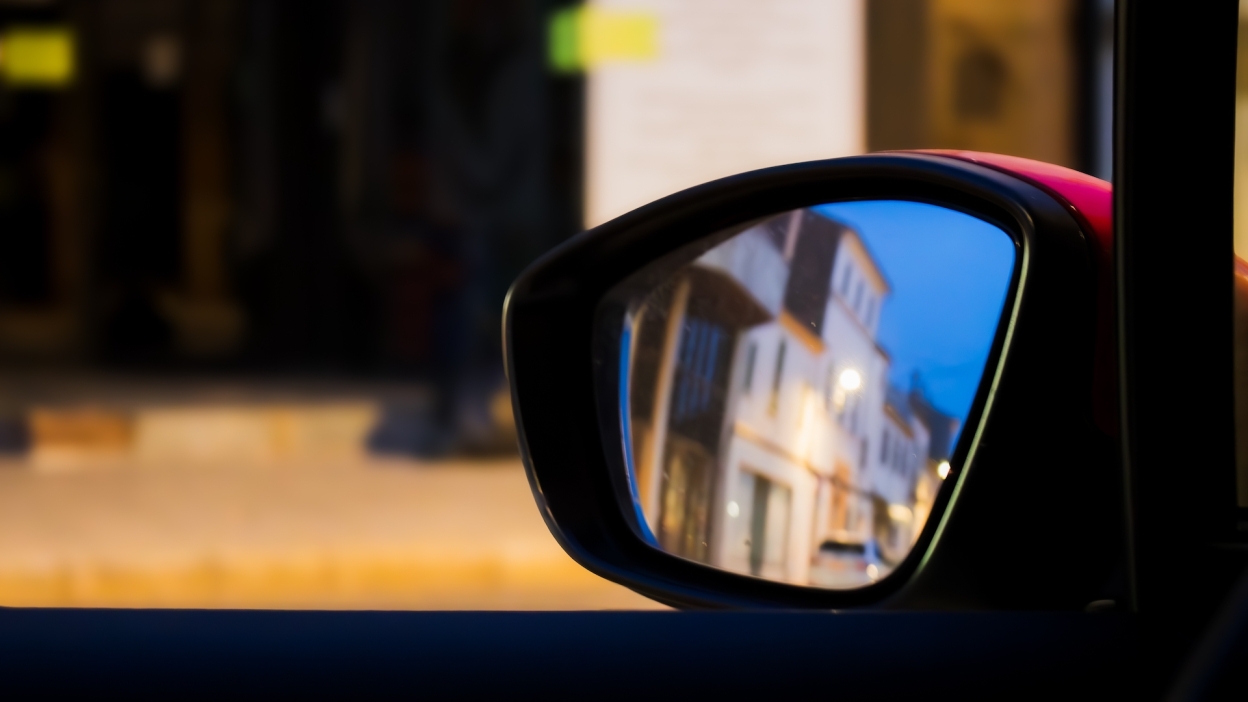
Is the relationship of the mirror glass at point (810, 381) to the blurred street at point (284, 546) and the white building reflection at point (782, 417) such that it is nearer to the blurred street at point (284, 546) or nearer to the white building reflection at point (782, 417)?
the white building reflection at point (782, 417)

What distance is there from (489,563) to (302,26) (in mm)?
6215

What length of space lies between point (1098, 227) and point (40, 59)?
1085 cm

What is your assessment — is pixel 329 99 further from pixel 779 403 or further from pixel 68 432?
pixel 779 403

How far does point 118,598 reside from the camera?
4.95 m

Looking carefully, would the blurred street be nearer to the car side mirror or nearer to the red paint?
the car side mirror

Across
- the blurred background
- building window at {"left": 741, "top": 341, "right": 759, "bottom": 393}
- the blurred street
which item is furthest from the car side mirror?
the blurred street

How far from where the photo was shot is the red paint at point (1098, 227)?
1.01 meters

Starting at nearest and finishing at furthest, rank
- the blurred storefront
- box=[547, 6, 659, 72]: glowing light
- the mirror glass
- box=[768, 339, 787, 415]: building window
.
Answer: the mirror glass < box=[768, 339, 787, 415]: building window < box=[547, 6, 659, 72]: glowing light < the blurred storefront

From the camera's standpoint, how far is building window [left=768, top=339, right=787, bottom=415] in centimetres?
123

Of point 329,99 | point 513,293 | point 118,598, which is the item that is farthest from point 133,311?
point 513,293

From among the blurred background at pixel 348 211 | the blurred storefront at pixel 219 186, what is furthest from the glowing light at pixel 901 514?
the blurred storefront at pixel 219 186

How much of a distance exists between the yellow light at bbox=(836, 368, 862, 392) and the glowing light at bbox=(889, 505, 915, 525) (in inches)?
4.1

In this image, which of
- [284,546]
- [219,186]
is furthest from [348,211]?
[284,546]

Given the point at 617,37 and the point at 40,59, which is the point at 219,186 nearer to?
the point at 40,59
